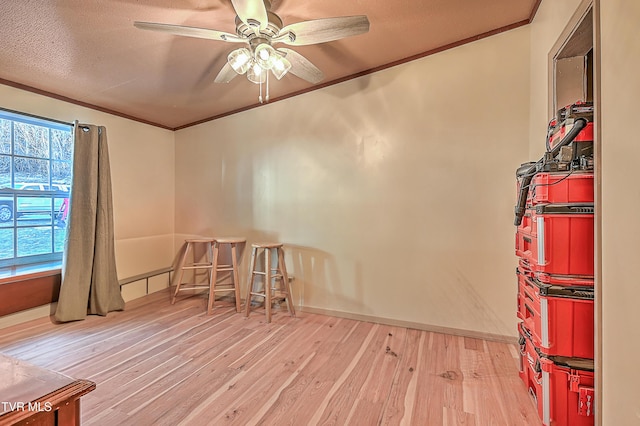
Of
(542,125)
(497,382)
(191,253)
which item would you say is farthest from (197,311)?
(542,125)

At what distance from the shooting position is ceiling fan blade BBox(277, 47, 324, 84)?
6.67ft

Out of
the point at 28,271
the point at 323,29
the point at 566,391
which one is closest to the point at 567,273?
the point at 566,391

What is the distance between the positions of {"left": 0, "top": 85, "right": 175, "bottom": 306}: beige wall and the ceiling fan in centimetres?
229

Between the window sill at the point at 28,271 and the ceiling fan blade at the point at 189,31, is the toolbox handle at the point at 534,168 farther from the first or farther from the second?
the window sill at the point at 28,271

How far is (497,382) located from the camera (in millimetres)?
2033

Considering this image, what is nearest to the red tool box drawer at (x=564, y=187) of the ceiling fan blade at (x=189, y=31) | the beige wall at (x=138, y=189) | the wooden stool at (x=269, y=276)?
the ceiling fan blade at (x=189, y=31)

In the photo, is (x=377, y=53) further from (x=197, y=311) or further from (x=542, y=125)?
(x=197, y=311)

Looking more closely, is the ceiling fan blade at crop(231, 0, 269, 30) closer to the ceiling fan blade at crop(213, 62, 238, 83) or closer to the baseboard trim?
the ceiling fan blade at crop(213, 62, 238, 83)

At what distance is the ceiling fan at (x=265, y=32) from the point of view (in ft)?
5.29

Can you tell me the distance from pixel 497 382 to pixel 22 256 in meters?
4.20

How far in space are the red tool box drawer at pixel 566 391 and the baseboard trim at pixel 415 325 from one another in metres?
1.11

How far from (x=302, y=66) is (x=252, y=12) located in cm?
63

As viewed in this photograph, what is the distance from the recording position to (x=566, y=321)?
1.48m

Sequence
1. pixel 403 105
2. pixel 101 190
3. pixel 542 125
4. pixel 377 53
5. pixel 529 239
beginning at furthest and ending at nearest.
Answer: pixel 101 190
pixel 403 105
pixel 377 53
pixel 542 125
pixel 529 239
